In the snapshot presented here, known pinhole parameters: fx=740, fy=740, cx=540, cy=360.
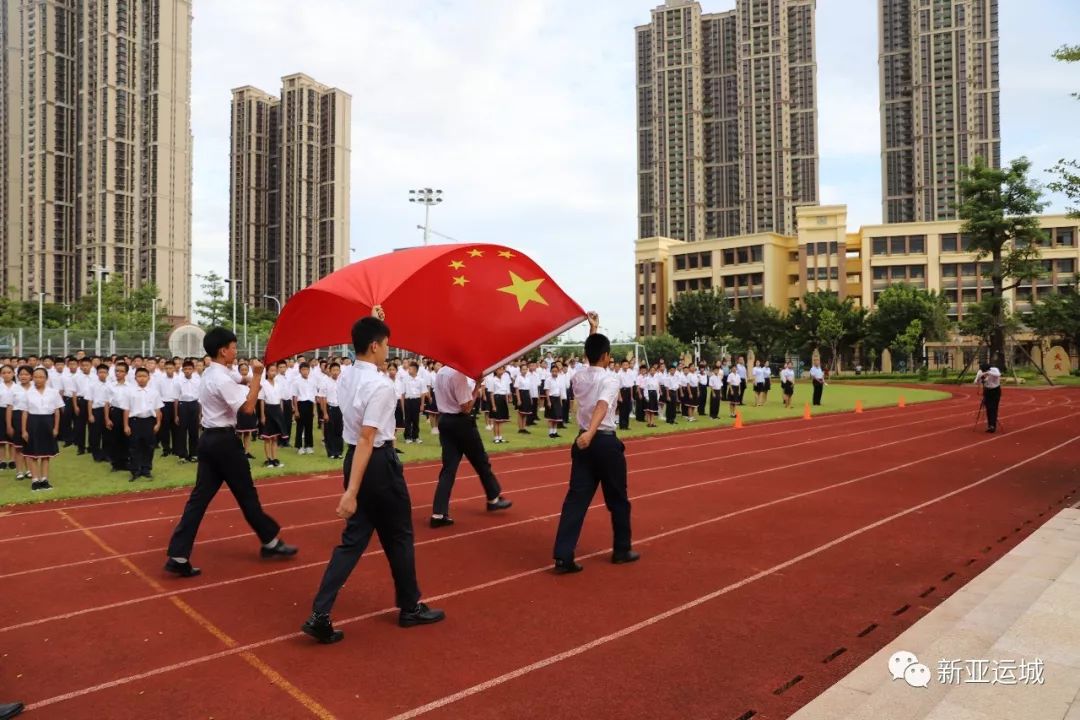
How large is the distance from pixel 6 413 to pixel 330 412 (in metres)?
4.36

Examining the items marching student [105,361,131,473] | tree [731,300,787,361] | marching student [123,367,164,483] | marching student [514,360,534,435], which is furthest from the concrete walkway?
tree [731,300,787,361]

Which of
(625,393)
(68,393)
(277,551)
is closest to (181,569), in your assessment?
(277,551)

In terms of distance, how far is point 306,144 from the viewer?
6919cm

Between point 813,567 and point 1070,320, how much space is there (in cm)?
4815

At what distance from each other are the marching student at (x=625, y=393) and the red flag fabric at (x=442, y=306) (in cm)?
1086

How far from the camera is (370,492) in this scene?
412cm

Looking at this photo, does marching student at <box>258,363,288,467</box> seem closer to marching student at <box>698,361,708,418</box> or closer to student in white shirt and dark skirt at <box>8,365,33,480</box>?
student in white shirt and dark skirt at <box>8,365,33,480</box>

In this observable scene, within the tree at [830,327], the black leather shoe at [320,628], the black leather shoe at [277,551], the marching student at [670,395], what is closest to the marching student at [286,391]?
the black leather shoe at [277,551]

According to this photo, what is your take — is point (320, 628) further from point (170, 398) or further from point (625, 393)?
point (625, 393)

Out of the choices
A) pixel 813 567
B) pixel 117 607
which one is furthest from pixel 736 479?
pixel 117 607

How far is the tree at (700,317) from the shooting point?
57125 mm

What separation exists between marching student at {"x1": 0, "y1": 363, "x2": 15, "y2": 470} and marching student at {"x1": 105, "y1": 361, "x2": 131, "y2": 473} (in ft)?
3.77

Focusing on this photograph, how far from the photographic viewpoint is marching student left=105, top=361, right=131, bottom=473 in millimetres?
10359

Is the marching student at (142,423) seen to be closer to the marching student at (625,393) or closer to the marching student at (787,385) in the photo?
the marching student at (625,393)
